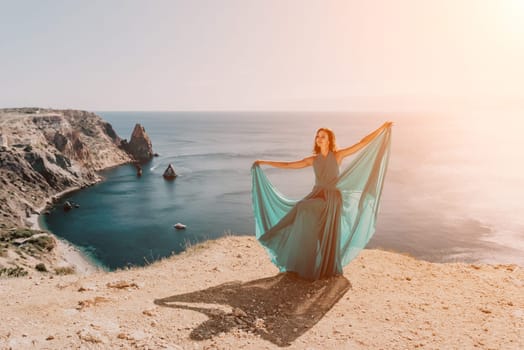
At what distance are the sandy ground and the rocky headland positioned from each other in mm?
18483

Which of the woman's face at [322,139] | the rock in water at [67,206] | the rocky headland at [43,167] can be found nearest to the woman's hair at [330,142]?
the woman's face at [322,139]

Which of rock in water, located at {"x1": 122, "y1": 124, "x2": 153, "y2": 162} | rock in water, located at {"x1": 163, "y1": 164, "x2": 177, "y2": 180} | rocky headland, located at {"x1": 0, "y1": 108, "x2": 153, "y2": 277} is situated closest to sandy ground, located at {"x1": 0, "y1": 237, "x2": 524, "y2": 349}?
rocky headland, located at {"x1": 0, "y1": 108, "x2": 153, "y2": 277}

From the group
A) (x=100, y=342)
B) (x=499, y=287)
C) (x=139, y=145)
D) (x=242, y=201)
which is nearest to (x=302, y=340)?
(x=100, y=342)

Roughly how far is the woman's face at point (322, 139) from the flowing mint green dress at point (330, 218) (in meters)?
0.26

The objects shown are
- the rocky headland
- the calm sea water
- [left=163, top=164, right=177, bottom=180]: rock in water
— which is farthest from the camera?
[left=163, top=164, right=177, bottom=180]: rock in water

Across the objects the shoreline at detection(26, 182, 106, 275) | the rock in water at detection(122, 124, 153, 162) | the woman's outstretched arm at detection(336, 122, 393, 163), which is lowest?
the shoreline at detection(26, 182, 106, 275)

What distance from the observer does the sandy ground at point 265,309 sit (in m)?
5.71

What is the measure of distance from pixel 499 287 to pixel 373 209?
131 inches

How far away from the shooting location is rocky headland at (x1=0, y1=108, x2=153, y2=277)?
31.5 metres

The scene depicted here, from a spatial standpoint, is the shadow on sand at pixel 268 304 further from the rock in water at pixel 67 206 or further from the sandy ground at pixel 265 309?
the rock in water at pixel 67 206

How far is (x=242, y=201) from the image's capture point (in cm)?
5975

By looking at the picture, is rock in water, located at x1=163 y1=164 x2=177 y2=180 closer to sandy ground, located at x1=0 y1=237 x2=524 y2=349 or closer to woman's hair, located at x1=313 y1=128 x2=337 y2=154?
sandy ground, located at x1=0 y1=237 x2=524 y2=349

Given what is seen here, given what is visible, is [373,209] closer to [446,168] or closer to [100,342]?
[100,342]

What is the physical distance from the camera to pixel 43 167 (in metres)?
62.7
